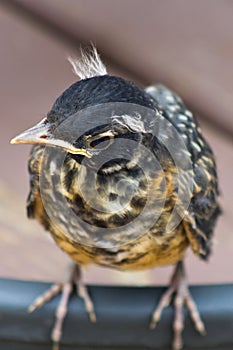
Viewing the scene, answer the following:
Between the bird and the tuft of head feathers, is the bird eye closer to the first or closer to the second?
the bird

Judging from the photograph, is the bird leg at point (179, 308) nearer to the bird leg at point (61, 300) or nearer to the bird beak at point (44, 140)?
the bird leg at point (61, 300)

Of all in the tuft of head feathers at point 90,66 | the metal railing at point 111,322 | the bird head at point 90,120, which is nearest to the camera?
the bird head at point 90,120

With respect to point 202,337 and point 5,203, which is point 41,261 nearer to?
point 5,203

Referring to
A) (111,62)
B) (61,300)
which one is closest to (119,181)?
(61,300)

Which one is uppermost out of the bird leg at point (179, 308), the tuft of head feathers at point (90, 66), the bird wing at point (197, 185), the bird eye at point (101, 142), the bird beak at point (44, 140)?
the tuft of head feathers at point (90, 66)

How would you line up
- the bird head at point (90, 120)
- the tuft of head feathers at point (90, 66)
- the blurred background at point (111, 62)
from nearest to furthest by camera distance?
the bird head at point (90, 120) < the tuft of head feathers at point (90, 66) < the blurred background at point (111, 62)

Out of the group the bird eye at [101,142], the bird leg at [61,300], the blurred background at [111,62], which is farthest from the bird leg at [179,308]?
the blurred background at [111,62]

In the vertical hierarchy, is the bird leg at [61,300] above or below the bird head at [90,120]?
below

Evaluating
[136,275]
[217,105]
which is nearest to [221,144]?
[217,105]
